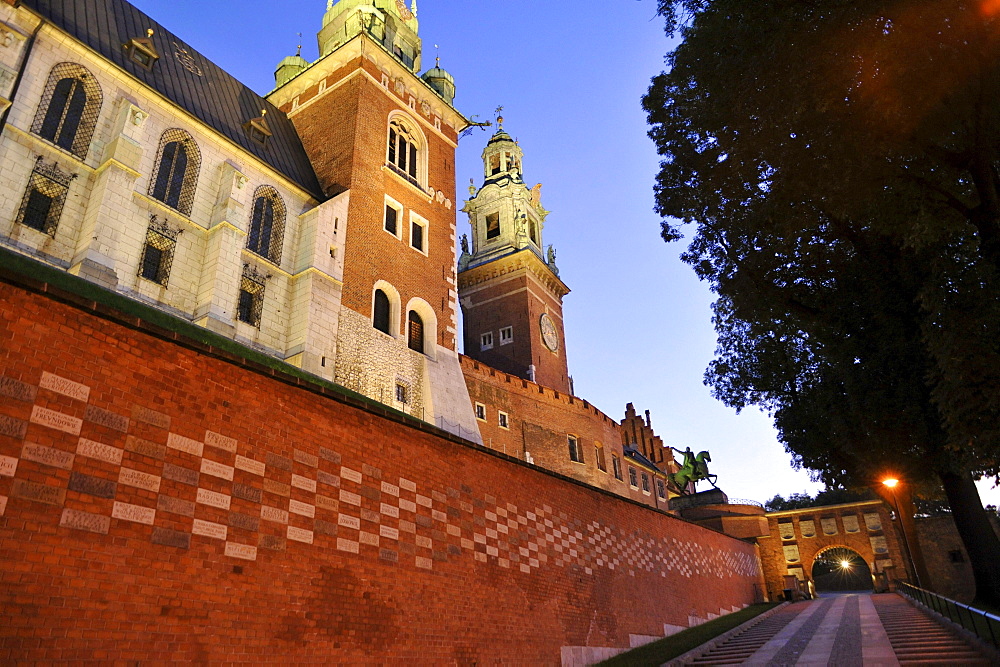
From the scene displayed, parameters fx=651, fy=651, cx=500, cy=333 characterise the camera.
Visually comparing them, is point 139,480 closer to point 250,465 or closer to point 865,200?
point 250,465

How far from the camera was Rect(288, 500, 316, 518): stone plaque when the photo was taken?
865 centimetres

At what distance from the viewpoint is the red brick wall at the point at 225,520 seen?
6324mm

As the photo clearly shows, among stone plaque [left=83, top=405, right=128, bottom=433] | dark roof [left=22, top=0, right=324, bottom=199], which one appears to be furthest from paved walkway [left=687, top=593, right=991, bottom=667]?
dark roof [left=22, top=0, right=324, bottom=199]

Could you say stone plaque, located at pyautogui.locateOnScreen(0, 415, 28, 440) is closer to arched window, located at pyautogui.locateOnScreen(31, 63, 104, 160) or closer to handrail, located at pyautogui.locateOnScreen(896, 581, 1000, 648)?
handrail, located at pyautogui.locateOnScreen(896, 581, 1000, 648)

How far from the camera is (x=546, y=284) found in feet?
151

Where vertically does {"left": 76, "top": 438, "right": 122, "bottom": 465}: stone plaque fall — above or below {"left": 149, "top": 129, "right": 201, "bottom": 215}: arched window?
below

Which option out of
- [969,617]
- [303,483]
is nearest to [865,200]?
[969,617]

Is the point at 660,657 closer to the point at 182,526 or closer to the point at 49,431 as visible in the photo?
the point at 182,526

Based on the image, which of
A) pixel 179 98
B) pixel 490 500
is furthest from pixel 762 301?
pixel 179 98

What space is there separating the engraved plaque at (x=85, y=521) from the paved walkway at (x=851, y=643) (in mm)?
10935

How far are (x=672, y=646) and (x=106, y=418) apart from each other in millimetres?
13344

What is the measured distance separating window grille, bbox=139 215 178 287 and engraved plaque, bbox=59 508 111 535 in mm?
12498

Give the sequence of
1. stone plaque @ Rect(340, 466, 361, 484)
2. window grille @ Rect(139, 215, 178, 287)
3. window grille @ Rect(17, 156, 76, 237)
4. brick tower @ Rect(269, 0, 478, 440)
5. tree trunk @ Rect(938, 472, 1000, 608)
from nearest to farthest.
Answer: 1. stone plaque @ Rect(340, 466, 361, 484)
2. tree trunk @ Rect(938, 472, 1000, 608)
3. window grille @ Rect(17, 156, 76, 237)
4. window grille @ Rect(139, 215, 178, 287)
5. brick tower @ Rect(269, 0, 478, 440)

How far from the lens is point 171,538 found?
7.19 m
